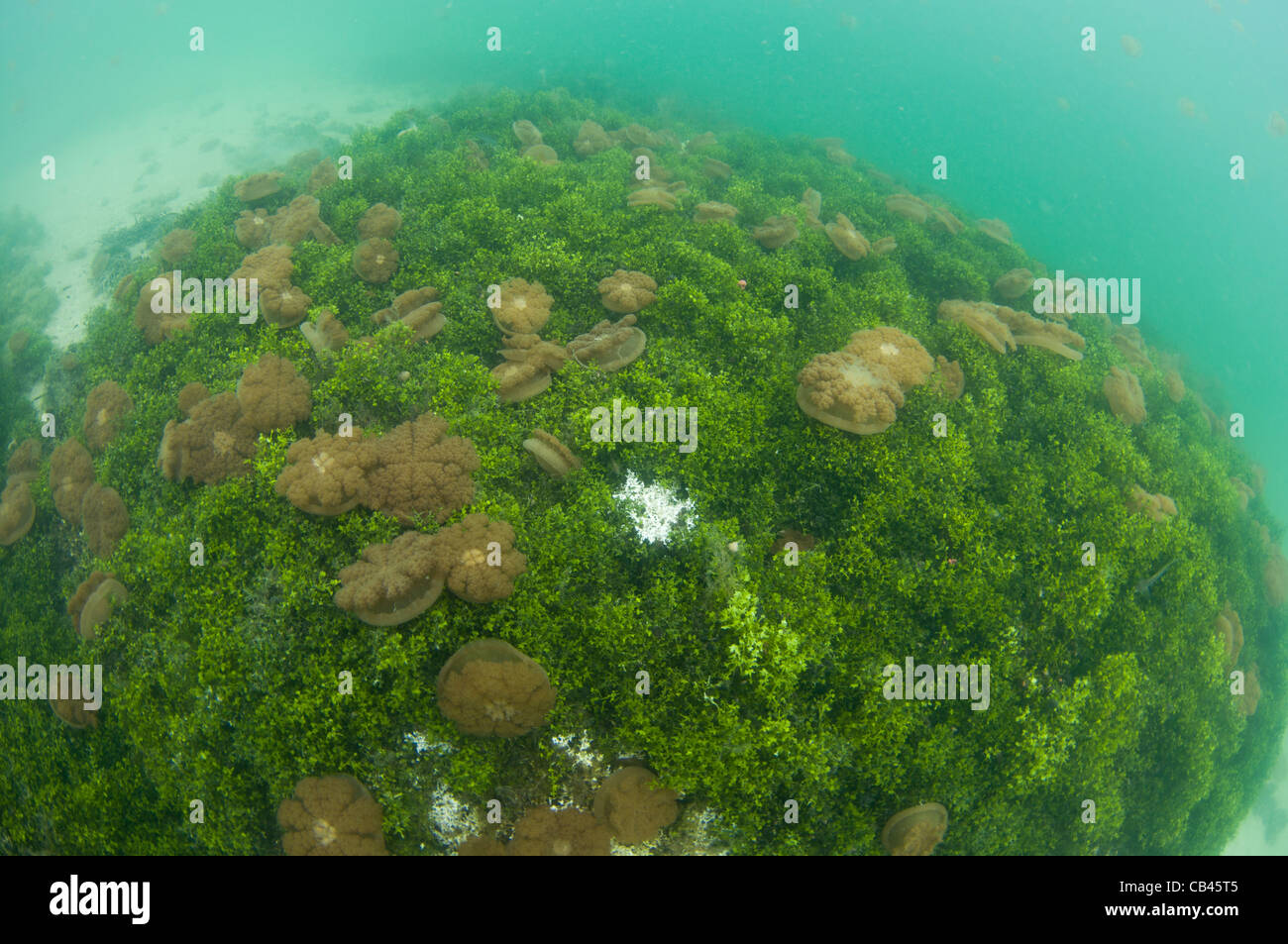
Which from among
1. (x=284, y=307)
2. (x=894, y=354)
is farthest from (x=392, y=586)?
(x=894, y=354)

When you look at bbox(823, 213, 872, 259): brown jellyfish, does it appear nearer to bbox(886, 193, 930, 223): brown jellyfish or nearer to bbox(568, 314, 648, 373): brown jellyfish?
bbox(886, 193, 930, 223): brown jellyfish

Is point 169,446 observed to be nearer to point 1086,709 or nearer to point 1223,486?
point 1086,709

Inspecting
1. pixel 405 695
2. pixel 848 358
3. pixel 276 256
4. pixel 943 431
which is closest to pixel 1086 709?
pixel 943 431

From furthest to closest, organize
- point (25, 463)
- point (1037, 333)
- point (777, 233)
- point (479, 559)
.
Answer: point (777, 233) → point (1037, 333) → point (25, 463) → point (479, 559)

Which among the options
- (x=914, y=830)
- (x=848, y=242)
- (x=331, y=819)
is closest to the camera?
(x=331, y=819)

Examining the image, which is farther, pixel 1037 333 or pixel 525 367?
pixel 1037 333

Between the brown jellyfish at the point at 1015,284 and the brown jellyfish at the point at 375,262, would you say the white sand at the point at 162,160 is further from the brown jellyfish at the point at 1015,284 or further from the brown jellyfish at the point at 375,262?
the brown jellyfish at the point at 1015,284

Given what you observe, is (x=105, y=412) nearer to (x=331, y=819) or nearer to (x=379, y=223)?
(x=379, y=223)
